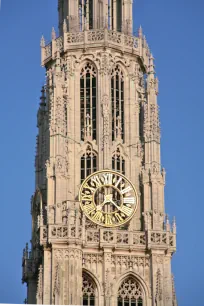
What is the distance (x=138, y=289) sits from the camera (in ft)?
287

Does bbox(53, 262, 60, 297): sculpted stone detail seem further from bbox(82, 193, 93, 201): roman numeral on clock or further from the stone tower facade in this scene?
bbox(82, 193, 93, 201): roman numeral on clock

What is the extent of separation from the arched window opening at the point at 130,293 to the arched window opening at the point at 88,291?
1.61m

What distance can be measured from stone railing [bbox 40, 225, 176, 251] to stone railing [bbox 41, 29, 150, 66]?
512 inches

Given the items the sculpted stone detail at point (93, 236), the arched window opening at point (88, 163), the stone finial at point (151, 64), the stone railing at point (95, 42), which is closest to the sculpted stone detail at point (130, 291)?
the sculpted stone detail at point (93, 236)

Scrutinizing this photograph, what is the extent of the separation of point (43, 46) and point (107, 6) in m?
5.03

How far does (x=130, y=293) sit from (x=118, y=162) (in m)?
8.87

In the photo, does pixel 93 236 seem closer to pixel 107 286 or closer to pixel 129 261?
pixel 129 261

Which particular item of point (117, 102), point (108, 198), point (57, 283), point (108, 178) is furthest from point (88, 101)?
point (57, 283)

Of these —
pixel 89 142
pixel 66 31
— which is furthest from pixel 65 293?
pixel 66 31

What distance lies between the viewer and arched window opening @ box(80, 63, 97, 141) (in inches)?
3607

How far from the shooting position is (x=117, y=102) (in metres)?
93.1

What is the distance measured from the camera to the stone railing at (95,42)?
93.2 metres

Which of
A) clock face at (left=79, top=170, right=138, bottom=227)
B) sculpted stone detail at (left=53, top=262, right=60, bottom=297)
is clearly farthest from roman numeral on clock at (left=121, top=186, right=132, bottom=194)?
sculpted stone detail at (left=53, top=262, right=60, bottom=297)

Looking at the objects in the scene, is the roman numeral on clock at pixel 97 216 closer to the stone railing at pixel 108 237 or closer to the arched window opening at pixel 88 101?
the stone railing at pixel 108 237
